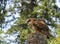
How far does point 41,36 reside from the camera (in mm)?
7719

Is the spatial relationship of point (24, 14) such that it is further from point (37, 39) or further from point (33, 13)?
point (37, 39)

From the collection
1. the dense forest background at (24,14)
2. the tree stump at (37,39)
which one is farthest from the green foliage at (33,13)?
the tree stump at (37,39)

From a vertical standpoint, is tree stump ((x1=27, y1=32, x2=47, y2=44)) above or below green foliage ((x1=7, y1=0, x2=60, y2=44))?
above

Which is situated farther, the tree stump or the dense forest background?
the dense forest background

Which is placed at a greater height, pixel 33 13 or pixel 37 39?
pixel 37 39

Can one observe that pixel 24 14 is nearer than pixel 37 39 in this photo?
No

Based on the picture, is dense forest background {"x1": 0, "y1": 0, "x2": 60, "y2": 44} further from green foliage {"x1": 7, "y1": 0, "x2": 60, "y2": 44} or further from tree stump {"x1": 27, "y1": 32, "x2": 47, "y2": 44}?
tree stump {"x1": 27, "y1": 32, "x2": 47, "y2": 44}

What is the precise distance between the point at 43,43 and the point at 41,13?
1170cm

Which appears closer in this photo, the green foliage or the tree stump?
the tree stump

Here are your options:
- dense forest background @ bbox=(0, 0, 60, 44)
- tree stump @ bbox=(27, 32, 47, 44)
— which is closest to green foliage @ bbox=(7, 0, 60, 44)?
dense forest background @ bbox=(0, 0, 60, 44)

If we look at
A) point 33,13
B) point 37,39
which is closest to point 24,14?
point 33,13

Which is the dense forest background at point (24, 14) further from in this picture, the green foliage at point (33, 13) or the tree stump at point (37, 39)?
the tree stump at point (37, 39)

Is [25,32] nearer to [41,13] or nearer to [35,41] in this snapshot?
[41,13]

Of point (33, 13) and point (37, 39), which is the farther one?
point (33, 13)
